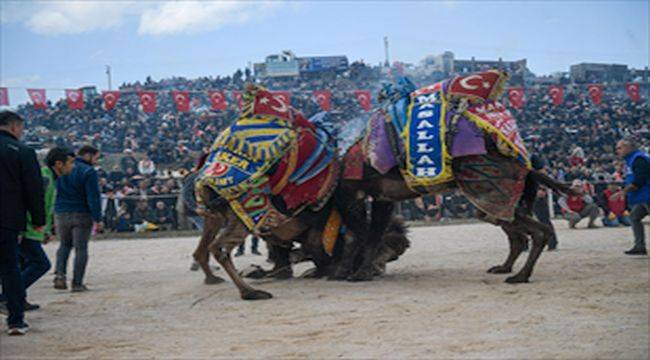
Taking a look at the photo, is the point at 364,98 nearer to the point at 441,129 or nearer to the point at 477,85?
the point at 477,85

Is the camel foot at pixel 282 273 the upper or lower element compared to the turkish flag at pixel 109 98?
lower

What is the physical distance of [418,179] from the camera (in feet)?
27.0

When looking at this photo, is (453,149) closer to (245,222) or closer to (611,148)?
(245,222)

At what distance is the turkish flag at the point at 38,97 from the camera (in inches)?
1280

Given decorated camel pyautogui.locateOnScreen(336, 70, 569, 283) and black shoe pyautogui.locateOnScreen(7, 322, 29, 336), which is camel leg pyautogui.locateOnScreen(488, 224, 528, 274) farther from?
black shoe pyautogui.locateOnScreen(7, 322, 29, 336)

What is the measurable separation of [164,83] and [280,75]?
9.39m

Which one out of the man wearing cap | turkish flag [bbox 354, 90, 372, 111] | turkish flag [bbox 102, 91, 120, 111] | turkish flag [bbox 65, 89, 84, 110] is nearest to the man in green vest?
the man wearing cap

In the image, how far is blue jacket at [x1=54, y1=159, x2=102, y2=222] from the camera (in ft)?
30.2

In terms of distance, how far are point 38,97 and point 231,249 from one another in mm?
28276

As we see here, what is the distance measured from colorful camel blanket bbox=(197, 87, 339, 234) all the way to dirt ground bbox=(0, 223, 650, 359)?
3.49 ft

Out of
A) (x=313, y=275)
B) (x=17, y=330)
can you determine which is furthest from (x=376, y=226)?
(x=17, y=330)

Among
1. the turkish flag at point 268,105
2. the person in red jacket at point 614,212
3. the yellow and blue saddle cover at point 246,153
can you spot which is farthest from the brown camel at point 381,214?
the person in red jacket at point 614,212

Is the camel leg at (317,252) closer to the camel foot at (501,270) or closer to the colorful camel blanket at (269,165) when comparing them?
the colorful camel blanket at (269,165)

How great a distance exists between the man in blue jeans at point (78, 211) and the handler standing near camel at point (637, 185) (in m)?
7.62
